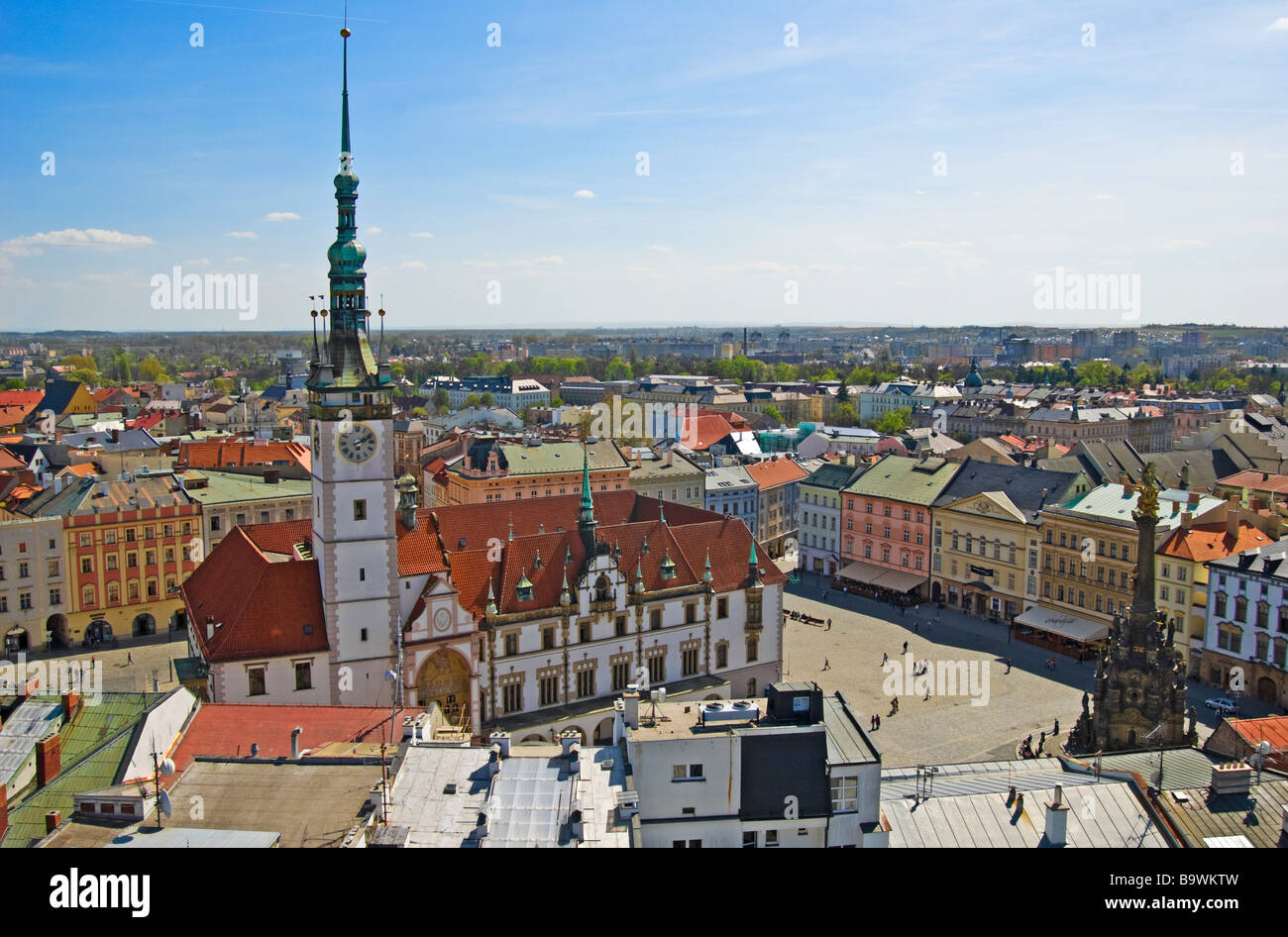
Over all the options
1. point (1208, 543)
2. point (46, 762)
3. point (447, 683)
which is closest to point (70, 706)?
point (46, 762)

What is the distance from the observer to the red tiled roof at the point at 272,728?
98.9 feet

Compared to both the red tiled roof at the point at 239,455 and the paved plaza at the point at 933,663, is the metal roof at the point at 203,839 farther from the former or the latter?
the red tiled roof at the point at 239,455

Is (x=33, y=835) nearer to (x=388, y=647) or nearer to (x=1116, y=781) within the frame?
(x=388, y=647)

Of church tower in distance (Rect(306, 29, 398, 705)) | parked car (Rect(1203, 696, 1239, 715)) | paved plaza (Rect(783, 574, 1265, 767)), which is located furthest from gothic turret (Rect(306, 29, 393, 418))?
parked car (Rect(1203, 696, 1239, 715))

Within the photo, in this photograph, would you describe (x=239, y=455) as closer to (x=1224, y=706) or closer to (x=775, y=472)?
(x=775, y=472)

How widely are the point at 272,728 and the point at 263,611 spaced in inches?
465

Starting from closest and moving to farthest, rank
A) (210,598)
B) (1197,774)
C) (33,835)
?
(33,835) → (1197,774) → (210,598)

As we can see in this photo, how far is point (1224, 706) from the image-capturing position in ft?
168

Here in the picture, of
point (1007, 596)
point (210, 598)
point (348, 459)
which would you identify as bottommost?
point (1007, 596)

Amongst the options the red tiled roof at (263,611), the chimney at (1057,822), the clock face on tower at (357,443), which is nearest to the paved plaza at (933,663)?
the chimney at (1057,822)

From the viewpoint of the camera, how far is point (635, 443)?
116 m

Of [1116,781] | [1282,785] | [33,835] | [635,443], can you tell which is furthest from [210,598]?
[635,443]
